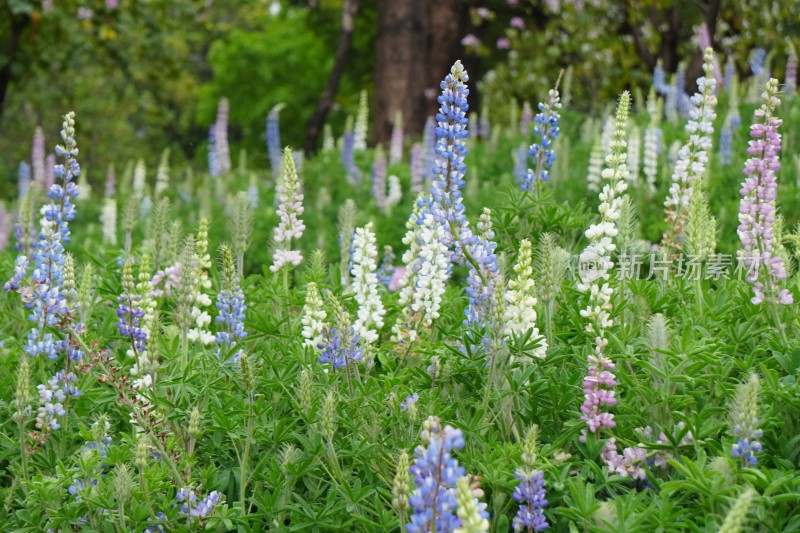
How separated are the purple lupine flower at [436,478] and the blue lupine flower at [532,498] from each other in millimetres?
460

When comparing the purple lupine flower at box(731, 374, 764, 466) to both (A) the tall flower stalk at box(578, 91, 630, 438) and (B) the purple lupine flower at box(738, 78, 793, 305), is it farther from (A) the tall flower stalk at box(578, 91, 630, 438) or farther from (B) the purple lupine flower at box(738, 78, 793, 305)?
(B) the purple lupine flower at box(738, 78, 793, 305)

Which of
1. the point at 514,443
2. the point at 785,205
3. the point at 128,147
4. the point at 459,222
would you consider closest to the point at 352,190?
the point at 785,205

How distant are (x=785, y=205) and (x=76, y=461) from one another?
5137mm

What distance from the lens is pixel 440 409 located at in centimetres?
321

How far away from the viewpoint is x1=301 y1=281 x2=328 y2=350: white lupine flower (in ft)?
11.5

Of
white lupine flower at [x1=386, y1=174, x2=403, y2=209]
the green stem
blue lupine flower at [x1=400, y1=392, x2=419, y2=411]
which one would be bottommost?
the green stem

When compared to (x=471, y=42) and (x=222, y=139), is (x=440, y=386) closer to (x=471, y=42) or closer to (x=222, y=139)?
(x=222, y=139)

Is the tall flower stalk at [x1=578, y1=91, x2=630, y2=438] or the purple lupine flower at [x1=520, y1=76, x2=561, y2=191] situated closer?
the tall flower stalk at [x1=578, y1=91, x2=630, y2=438]

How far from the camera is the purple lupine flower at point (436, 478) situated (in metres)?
2.21

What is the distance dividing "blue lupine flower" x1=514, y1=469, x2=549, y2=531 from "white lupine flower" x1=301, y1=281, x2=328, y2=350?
3.21 ft

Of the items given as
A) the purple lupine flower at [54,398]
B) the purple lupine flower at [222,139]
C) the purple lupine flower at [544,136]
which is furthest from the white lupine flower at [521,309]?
the purple lupine flower at [222,139]

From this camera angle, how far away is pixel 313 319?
143 inches

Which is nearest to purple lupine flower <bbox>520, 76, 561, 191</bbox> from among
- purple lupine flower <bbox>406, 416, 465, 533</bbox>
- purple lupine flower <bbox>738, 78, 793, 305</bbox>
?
purple lupine flower <bbox>738, 78, 793, 305</bbox>

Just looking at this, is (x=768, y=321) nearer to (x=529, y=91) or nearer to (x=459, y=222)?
(x=459, y=222)
